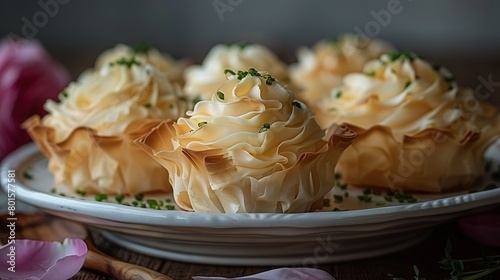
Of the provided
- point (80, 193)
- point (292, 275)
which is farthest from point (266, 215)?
point (80, 193)

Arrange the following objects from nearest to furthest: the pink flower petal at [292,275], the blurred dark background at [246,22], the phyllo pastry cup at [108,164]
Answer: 1. the pink flower petal at [292,275]
2. the phyllo pastry cup at [108,164]
3. the blurred dark background at [246,22]

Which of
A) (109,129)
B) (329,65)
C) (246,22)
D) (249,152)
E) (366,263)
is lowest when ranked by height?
(246,22)

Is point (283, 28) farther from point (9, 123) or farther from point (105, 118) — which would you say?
point (105, 118)

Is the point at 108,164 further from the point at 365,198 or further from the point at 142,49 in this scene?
Answer: the point at 142,49

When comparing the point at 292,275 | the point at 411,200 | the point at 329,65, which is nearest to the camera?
the point at 292,275

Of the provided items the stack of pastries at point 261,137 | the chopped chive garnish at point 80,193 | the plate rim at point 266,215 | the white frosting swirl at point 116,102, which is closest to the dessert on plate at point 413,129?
the stack of pastries at point 261,137

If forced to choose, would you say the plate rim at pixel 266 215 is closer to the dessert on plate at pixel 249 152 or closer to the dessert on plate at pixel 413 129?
the dessert on plate at pixel 249 152

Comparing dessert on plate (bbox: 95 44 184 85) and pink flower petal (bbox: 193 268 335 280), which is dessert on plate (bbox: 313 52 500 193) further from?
dessert on plate (bbox: 95 44 184 85)
